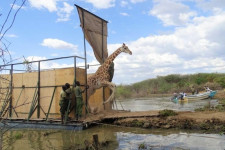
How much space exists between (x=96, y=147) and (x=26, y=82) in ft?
23.3

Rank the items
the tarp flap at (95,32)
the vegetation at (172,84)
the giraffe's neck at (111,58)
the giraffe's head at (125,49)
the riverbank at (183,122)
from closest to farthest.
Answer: the riverbank at (183,122) < the tarp flap at (95,32) < the giraffe's neck at (111,58) < the giraffe's head at (125,49) < the vegetation at (172,84)

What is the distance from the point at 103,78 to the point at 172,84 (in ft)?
92.2

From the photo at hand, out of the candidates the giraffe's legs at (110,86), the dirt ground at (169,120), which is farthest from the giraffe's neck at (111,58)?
the dirt ground at (169,120)

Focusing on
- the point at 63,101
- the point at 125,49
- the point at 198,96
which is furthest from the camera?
the point at 198,96

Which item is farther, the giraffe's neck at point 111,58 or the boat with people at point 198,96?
the boat with people at point 198,96

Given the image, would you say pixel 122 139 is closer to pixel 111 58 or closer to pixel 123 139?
pixel 123 139

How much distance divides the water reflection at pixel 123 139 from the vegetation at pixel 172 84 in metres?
22.8

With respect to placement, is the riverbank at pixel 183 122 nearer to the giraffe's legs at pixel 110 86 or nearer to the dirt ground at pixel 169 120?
the dirt ground at pixel 169 120

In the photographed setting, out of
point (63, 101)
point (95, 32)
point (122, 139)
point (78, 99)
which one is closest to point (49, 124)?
point (63, 101)

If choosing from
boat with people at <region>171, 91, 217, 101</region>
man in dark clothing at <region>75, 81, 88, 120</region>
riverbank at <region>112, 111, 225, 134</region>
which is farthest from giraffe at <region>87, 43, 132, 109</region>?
boat with people at <region>171, 91, 217, 101</region>

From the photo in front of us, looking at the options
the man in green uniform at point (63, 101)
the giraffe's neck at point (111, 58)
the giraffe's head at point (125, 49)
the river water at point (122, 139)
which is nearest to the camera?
the river water at point (122, 139)

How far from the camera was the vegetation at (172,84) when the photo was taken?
3384cm

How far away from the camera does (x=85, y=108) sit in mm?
11156

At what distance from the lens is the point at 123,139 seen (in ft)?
26.7
